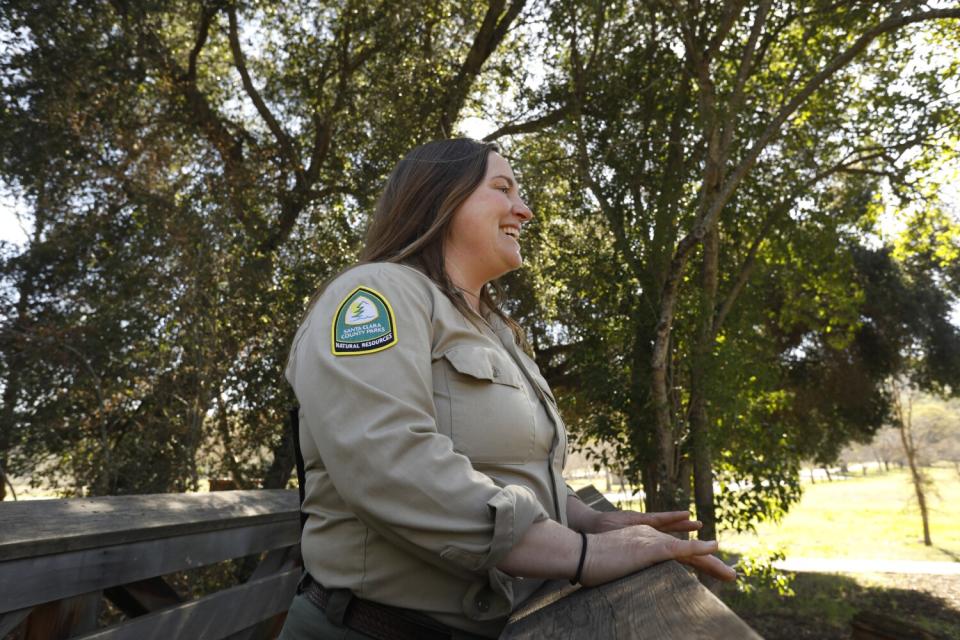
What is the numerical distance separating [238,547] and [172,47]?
8.30m

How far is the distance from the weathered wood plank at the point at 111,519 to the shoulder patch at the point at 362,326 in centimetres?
72

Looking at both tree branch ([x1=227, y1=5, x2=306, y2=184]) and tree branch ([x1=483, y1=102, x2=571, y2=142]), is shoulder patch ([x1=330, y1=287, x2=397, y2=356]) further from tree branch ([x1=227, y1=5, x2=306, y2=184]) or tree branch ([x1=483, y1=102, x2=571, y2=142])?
tree branch ([x1=227, y1=5, x2=306, y2=184])

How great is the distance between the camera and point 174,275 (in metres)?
6.65

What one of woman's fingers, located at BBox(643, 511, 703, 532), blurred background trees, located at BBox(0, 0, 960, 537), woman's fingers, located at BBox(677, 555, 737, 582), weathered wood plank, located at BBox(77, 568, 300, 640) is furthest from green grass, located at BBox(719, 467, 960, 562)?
woman's fingers, located at BBox(677, 555, 737, 582)

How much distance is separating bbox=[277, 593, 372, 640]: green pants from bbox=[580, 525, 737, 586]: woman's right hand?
411 millimetres

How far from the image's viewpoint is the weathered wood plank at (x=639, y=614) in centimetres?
90

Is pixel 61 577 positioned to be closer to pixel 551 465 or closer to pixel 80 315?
pixel 551 465

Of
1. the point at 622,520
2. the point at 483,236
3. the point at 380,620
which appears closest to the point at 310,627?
the point at 380,620

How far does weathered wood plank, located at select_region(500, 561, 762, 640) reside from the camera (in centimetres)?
90

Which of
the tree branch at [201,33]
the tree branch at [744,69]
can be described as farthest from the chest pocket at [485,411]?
the tree branch at [201,33]

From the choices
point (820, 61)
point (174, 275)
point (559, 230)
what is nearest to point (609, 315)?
point (559, 230)

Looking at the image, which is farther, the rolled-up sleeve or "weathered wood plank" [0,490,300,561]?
"weathered wood plank" [0,490,300,561]

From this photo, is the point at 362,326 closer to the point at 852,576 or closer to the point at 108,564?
the point at 108,564

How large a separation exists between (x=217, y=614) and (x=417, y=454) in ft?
4.73
